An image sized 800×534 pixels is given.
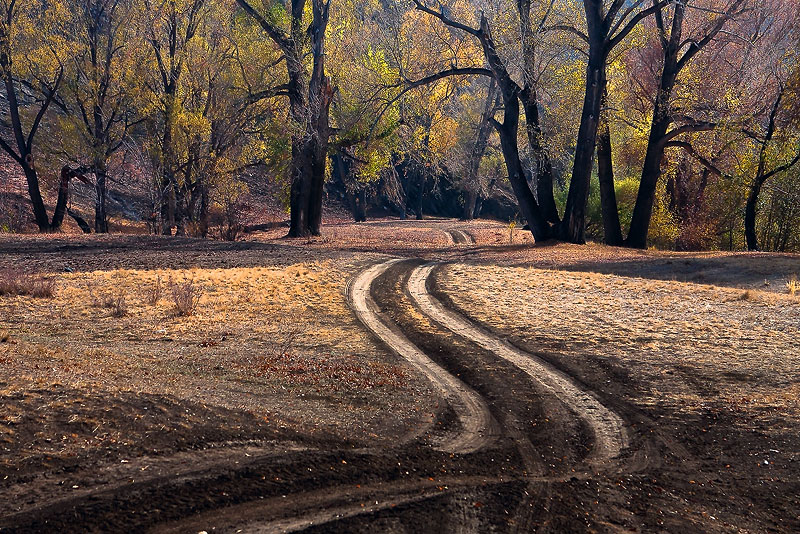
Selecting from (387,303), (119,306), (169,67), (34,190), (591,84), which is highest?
(169,67)

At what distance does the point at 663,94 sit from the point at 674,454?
Answer: 837 inches

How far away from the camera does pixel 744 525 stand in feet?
17.9

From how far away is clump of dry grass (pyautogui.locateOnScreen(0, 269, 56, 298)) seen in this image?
13.5 meters

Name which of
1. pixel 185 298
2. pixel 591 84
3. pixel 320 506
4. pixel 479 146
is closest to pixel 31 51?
pixel 185 298

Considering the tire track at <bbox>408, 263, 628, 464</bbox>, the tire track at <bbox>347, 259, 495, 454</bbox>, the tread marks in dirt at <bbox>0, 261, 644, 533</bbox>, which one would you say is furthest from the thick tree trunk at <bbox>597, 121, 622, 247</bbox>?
the tread marks in dirt at <bbox>0, 261, 644, 533</bbox>

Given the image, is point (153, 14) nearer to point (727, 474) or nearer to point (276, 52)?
point (276, 52)

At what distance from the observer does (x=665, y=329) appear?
12.2 metres

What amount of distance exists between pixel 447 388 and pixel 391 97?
19.6 m

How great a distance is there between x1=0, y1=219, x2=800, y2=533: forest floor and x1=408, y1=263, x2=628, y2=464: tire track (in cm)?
5

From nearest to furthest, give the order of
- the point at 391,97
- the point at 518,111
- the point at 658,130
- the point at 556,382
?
the point at 556,382 → the point at 391,97 → the point at 658,130 → the point at 518,111

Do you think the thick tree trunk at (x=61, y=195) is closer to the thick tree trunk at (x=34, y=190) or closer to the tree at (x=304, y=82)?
the thick tree trunk at (x=34, y=190)

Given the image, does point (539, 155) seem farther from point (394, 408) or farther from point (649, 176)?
point (394, 408)

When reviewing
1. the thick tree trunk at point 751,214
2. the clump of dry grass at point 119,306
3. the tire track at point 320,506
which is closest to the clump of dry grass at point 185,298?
the clump of dry grass at point 119,306

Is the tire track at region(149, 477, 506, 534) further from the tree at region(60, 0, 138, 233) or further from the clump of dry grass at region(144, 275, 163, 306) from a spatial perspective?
the tree at region(60, 0, 138, 233)
